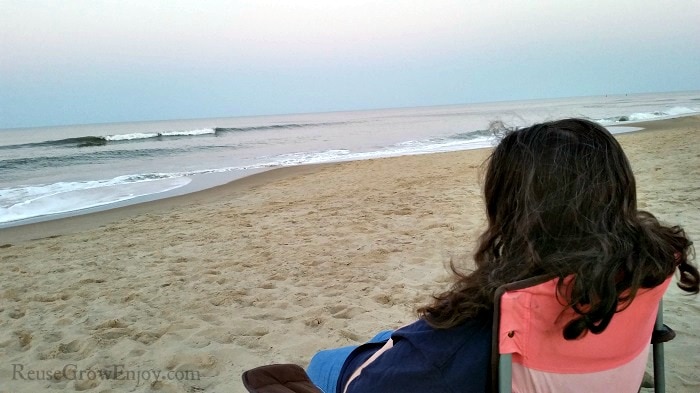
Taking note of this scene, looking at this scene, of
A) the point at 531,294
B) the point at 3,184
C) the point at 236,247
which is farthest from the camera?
the point at 3,184

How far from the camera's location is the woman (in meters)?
1.05

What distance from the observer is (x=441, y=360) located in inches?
41.3

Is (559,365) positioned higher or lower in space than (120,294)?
higher

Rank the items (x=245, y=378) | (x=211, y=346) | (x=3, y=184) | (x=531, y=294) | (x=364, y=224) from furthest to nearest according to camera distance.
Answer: (x=3, y=184), (x=364, y=224), (x=211, y=346), (x=245, y=378), (x=531, y=294)

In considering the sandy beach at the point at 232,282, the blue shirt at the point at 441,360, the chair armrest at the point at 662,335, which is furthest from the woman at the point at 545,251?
the chair armrest at the point at 662,335

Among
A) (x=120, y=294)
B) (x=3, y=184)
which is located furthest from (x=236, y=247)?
(x=3, y=184)

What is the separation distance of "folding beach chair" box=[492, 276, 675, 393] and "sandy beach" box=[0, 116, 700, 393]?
1.42 feet

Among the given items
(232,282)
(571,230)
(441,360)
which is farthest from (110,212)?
(571,230)

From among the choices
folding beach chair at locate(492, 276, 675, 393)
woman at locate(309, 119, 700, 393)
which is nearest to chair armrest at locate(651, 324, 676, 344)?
folding beach chair at locate(492, 276, 675, 393)

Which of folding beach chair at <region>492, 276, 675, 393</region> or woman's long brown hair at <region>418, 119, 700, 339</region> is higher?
woman's long brown hair at <region>418, 119, 700, 339</region>

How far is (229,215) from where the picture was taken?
7.71m

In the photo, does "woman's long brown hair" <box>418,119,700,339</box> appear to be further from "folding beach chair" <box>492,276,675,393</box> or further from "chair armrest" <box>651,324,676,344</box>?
"chair armrest" <box>651,324,676,344</box>

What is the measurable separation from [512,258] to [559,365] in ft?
0.87

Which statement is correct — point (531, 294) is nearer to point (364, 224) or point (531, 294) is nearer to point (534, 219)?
point (534, 219)
